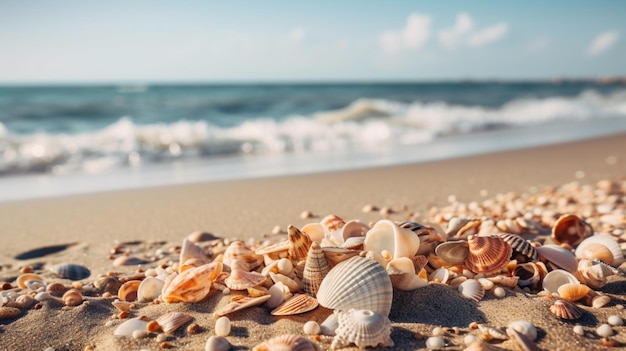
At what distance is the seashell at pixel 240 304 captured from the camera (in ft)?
6.75

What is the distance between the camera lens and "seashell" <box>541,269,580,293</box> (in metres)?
2.24

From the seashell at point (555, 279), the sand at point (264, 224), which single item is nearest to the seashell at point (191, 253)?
the sand at point (264, 224)

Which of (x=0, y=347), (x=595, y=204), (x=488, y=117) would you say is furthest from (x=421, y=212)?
(x=488, y=117)

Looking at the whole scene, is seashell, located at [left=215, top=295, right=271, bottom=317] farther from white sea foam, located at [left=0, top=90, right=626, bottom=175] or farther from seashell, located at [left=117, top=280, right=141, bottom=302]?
white sea foam, located at [left=0, top=90, right=626, bottom=175]

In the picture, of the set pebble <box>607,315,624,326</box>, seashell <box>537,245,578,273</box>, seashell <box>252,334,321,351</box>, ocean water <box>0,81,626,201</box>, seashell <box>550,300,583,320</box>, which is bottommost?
ocean water <box>0,81,626,201</box>

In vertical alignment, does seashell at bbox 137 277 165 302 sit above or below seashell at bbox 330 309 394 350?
below

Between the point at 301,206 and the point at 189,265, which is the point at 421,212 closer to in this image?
the point at 301,206

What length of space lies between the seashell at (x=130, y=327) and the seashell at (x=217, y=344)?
0.32m

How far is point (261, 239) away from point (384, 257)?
1486mm

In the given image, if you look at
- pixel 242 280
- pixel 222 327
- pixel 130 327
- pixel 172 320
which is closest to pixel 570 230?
pixel 242 280

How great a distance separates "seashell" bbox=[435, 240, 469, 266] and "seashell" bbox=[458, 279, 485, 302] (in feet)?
0.65

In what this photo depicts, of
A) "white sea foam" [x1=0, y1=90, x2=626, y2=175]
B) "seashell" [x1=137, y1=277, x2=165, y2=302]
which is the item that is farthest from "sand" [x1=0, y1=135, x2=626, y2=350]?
"white sea foam" [x1=0, y1=90, x2=626, y2=175]

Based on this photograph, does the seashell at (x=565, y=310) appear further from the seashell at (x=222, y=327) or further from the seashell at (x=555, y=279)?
the seashell at (x=222, y=327)

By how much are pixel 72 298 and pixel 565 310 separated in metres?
2.10
